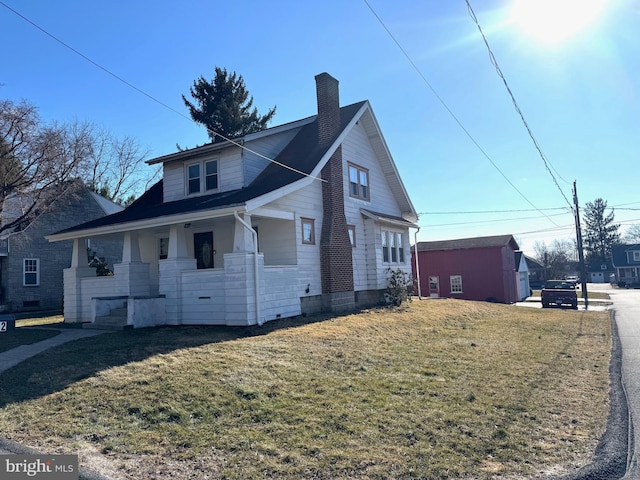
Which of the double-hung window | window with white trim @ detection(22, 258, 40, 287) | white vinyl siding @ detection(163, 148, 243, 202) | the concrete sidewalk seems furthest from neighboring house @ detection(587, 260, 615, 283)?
the concrete sidewalk

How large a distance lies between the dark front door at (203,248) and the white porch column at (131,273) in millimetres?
2110

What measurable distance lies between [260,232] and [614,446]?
11666 mm

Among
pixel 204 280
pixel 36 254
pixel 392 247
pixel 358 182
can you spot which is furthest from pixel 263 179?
pixel 36 254

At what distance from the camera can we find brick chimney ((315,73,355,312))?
15.5 m

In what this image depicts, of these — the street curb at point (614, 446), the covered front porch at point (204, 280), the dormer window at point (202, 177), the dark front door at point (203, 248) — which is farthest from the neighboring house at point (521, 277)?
the street curb at point (614, 446)

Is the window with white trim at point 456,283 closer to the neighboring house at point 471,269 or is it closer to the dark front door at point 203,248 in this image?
the neighboring house at point 471,269

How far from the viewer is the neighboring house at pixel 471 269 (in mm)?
34188

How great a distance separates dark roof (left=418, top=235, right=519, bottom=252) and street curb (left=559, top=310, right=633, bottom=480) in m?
28.4

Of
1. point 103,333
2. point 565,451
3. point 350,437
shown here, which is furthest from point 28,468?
point 103,333

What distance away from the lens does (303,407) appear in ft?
19.3

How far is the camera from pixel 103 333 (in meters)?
11.3

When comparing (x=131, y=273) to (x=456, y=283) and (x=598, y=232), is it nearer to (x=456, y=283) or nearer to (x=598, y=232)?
(x=456, y=283)

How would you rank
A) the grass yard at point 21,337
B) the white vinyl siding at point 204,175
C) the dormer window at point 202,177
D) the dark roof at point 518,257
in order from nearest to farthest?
the grass yard at point 21,337 → the white vinyl siding at point 204,175 → the dormer window at point 202,177 → the dark roof at point 518,257

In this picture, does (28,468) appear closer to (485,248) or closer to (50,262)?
(50,262)
